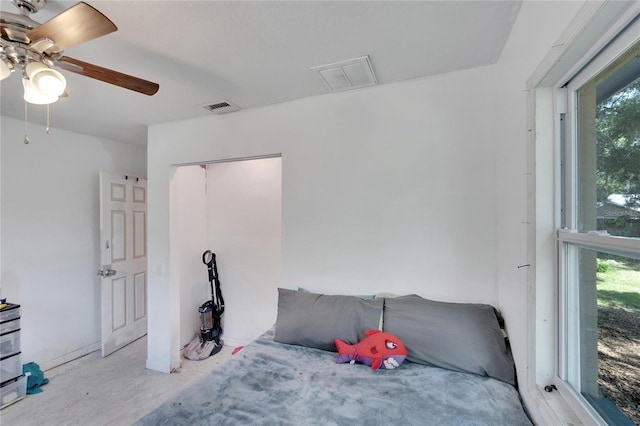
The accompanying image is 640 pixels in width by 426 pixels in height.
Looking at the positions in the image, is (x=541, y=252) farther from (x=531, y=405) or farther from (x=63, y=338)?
(x=63, y=338)

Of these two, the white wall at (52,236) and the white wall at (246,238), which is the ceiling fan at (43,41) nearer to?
the white wall at (246,238)

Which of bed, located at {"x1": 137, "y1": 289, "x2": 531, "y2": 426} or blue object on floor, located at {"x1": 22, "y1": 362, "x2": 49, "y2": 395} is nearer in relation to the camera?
bed, located at {"x1": 137, "y1": 289, "x2": 531, "y2": 426}

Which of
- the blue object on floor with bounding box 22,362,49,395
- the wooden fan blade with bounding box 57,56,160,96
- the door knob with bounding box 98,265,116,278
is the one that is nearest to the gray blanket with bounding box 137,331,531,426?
the wooden fan blade with bounding box 57,56,160,96

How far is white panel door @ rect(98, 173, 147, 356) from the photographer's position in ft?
9.95

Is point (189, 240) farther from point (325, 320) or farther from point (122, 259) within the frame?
point (325, 320)

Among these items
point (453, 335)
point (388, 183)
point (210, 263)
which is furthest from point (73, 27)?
point (210, 263)

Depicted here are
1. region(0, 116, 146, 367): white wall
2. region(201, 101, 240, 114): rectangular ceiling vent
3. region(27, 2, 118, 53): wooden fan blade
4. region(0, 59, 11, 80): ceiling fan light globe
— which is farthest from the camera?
region(0, 116, 146, 367): white wall

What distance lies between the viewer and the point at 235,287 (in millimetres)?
3254

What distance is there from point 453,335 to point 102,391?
2.97 meters

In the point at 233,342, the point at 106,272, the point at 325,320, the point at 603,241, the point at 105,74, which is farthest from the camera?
the point at 233,342

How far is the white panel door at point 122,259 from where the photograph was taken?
9.95 feet

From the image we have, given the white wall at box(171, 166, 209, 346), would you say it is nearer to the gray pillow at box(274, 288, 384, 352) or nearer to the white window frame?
the gray pillow at box(274, 288, 384, 352)

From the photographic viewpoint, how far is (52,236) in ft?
9.36

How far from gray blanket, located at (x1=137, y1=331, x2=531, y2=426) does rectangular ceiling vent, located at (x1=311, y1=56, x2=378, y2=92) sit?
1830 millimetres
